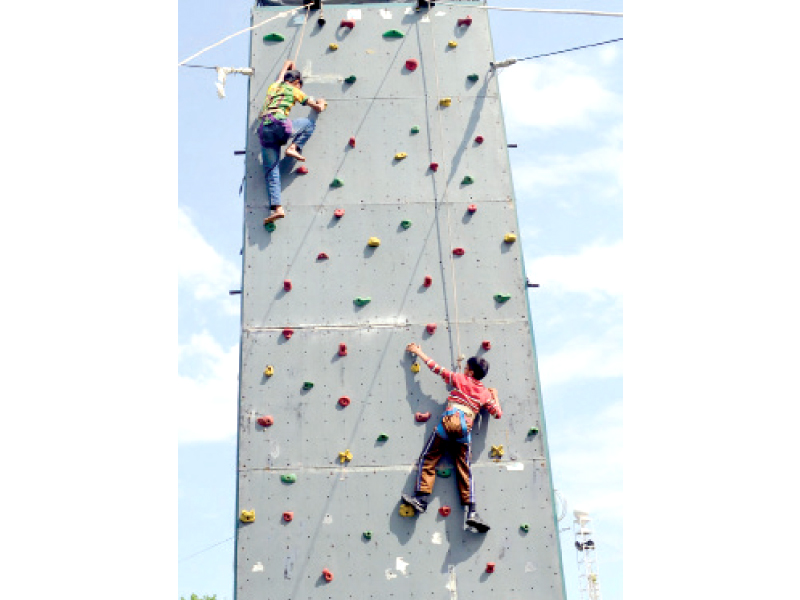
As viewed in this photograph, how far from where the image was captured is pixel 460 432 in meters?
7.63

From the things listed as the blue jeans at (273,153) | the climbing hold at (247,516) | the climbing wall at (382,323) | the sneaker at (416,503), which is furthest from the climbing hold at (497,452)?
the blue jeans at (273,153)

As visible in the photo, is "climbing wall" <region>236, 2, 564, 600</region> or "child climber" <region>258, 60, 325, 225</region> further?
"child climber" <region>258, 60, 325, 225</region>

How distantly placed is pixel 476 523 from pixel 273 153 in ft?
11.4

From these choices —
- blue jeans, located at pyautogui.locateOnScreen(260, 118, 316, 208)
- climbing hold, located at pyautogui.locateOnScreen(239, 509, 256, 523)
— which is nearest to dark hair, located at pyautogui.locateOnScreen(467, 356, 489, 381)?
climbing hold, located at pyautogui.locateOnScreen(239, 509, 256, 523)

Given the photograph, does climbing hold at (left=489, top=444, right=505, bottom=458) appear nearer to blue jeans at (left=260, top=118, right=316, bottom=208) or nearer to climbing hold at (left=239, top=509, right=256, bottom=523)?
climbing hold at (left=239, top=509, right=256, bottom=523)

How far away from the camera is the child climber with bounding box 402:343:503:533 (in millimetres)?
7605

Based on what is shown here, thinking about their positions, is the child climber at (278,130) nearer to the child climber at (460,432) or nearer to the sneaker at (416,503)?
the child climber at (460,432)

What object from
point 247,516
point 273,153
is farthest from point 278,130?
point 247,516

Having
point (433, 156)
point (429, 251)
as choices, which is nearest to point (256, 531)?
point (429, 251)

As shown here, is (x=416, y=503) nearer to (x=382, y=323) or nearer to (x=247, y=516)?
(x=247, y=516)

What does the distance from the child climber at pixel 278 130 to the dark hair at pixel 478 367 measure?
2007mm

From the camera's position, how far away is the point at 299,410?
7.88 meters

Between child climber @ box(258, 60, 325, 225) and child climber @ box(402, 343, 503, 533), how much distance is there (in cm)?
191

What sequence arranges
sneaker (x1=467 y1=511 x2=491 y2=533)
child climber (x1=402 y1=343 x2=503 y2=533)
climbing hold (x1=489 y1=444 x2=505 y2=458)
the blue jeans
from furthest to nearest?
the blue jeans < climbing hold (x1=489 y1=444 x2=505 y2=458) < child climber (x1=402 y1=343 x2=503 y2=533) < sneaker (x1=467 y1=511 x2=491 y2=533)
